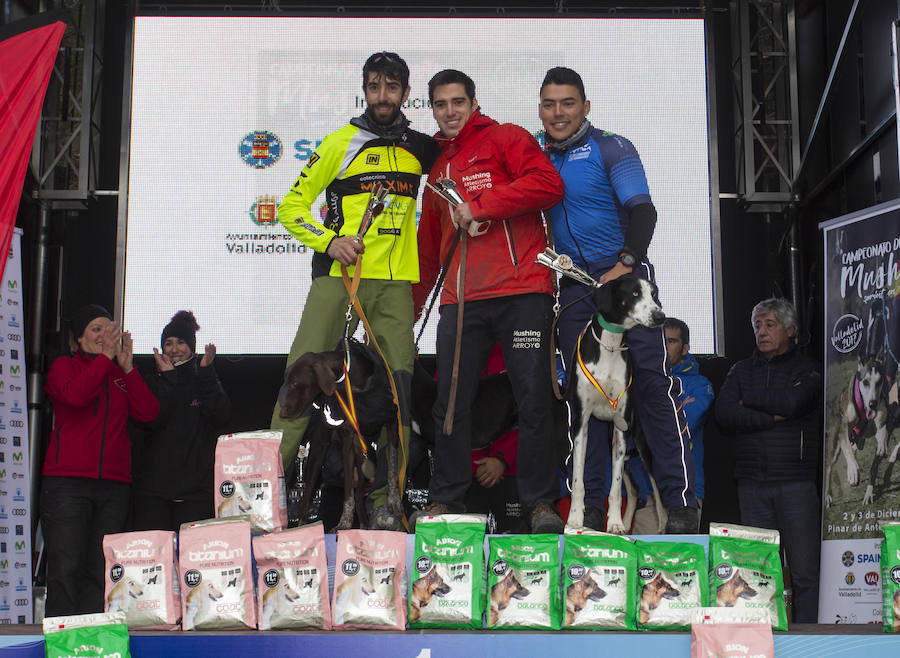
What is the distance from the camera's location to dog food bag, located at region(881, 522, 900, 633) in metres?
2.48

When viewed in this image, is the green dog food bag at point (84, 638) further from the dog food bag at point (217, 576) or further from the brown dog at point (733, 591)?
the brown dog at point (733, 591)

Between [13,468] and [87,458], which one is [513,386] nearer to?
[87,458]

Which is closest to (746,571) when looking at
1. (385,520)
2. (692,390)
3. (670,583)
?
(670,583)

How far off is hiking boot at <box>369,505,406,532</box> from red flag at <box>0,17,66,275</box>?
1444mm

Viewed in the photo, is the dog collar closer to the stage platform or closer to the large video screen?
the stage platform

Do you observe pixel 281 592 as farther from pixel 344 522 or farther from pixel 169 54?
pixel 169 54

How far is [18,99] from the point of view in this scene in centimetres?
323

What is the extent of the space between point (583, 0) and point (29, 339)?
3937 millimetres

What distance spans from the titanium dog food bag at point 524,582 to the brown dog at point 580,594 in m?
0.04

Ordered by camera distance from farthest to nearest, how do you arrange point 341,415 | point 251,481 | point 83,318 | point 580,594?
point 83,318 → point 341,415 → point 251,481 → point 580,594

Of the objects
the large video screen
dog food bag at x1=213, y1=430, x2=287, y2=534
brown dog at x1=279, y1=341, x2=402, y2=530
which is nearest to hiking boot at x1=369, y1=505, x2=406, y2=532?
brown dog at x1=279, y1=341, x2=402, y2=530

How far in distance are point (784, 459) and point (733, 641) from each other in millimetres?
2436

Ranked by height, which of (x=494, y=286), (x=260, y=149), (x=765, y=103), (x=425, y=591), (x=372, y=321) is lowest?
(x=425, y=591)

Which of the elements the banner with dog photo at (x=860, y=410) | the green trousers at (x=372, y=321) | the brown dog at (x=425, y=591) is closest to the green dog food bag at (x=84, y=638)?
the brown dog at (x=425, y=591)
